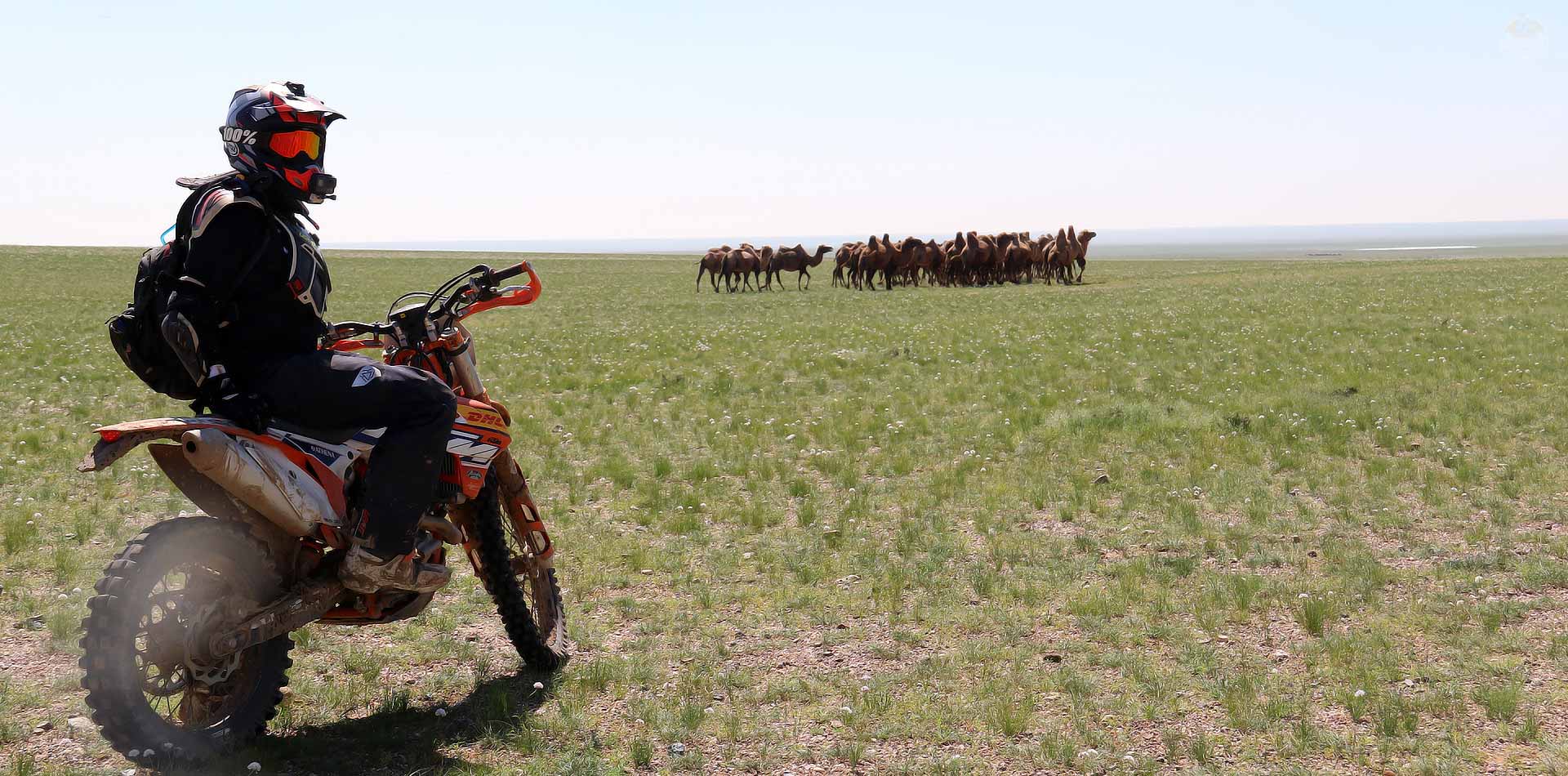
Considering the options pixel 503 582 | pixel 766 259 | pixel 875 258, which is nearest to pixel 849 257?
pixel 875 258

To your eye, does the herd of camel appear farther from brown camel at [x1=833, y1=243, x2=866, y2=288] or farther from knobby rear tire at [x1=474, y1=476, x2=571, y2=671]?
knobby rear tire at [x1=474, y1=476, x2=571, y2=671]

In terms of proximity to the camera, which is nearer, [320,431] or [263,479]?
[263,479]

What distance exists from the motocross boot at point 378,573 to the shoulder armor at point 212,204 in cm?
137

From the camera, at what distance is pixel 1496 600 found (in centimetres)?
657

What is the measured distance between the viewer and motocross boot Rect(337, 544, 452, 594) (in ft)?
14.9

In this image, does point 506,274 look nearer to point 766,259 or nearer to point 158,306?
point 158,306

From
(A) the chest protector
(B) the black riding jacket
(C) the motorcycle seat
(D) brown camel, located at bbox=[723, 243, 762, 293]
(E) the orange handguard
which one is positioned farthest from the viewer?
(D) brown camel, located at bbox=[723, 243, 762, 293]

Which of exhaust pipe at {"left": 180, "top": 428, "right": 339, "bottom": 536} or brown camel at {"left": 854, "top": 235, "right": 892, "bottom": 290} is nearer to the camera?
exhaust pipe at {"left": 180, "top": 428, "right": 339, "bottom": 536}

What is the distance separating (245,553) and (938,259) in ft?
163

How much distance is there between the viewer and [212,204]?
4.07 m

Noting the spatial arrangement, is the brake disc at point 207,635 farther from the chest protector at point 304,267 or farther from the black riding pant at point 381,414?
the chest protector at point 304,267

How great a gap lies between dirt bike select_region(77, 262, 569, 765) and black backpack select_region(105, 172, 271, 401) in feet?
0.74

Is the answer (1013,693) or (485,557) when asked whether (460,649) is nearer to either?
(485,557)

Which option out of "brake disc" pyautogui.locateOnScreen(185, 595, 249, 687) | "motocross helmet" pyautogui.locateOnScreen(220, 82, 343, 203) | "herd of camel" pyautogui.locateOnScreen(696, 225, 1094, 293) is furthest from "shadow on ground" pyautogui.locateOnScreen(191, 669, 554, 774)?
"herd of camel" pyautogui.locateOnScreen(696, 225, 1094, 293)
